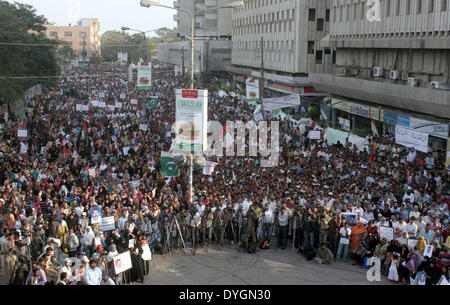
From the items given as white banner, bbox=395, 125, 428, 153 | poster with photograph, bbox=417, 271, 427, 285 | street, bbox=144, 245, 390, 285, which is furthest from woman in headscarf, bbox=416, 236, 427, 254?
white banner, bbox=395, 125, 428, 153

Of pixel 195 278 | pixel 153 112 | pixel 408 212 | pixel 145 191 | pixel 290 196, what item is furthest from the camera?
pixel 153 112

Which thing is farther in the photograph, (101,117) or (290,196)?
(101,117)

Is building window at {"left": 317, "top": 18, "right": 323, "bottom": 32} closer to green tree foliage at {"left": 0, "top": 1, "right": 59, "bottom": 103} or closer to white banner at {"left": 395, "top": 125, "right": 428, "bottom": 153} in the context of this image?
green tree foliage at {"left": 0, "top": 1, "right": 59, "bottom": 103}

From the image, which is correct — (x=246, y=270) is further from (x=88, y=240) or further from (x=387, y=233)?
(x=88, y=240)

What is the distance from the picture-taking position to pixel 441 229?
41.9 feet

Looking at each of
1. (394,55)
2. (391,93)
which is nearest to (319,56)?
(394,55)

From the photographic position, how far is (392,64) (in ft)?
101

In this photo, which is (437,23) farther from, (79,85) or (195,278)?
(79,85)

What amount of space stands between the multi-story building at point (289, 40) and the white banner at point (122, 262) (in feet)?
120

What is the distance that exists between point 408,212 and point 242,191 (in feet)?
15.7

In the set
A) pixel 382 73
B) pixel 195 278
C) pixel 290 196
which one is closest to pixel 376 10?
pixel 382 73

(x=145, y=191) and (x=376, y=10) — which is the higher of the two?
(x=376, y=10)

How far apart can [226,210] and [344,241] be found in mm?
3326

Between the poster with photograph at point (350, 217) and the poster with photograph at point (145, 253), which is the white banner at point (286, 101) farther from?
the poster with photograph at point (145, 253)
